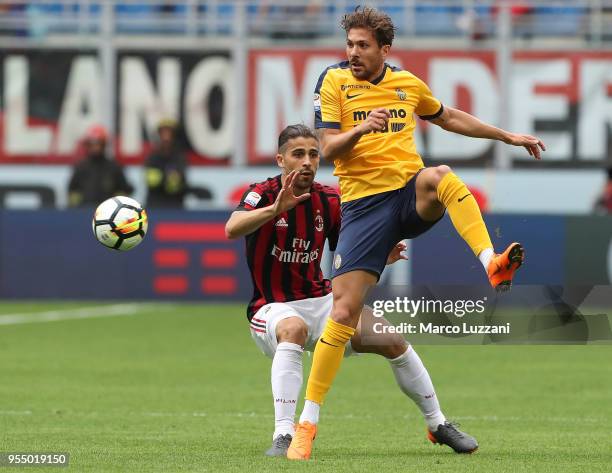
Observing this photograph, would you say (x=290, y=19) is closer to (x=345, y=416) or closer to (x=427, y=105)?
(x=345, y=416)

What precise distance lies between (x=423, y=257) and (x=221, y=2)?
542 cm

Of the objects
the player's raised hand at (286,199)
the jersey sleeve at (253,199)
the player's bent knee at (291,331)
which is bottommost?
the player's bent knee at (291,331)

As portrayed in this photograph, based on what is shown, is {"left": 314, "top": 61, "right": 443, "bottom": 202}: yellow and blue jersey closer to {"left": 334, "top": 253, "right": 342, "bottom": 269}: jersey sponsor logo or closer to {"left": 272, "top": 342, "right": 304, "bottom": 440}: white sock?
{"left": 334, "top": 253, "right": 342, "bottom": 269}: jersey sponsor logo

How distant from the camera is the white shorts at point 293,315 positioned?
7160mm

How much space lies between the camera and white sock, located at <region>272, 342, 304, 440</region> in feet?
22.9

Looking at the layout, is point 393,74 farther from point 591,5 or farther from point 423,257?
point 591,5

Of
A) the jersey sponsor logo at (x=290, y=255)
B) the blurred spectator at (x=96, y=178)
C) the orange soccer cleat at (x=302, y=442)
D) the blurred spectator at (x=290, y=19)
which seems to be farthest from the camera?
the blurred spectator at (x=290, y=19)

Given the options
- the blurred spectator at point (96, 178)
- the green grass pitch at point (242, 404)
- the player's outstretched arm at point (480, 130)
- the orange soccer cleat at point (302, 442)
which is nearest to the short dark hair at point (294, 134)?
the player's outstretched arm at point (480, 130)

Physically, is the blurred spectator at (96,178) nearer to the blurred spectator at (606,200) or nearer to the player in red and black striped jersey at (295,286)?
the blurred spectator at (606,200)

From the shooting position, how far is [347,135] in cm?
654

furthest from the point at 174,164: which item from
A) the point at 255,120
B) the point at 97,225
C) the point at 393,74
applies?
the point at 393,74

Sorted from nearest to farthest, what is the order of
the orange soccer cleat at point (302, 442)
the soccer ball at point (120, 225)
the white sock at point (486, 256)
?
the white sock at point (486, 256) → the orange soccer cleat at point (302, 442) → the soccer ball at point (120, 225)

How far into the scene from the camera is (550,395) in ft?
33.4

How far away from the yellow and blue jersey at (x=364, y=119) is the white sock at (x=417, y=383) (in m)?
0.88
